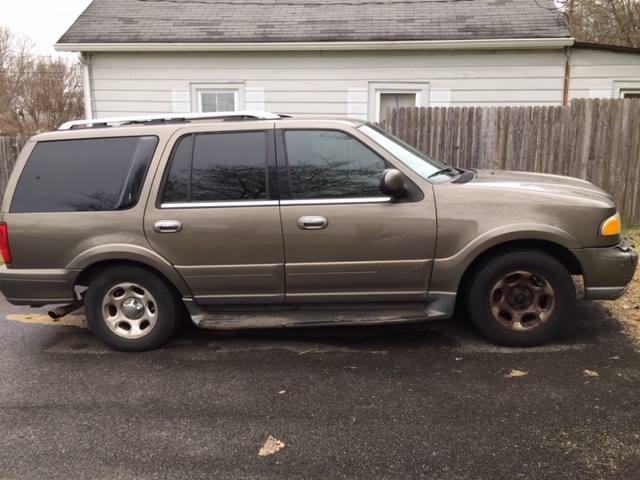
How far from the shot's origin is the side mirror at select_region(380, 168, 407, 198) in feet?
12.6

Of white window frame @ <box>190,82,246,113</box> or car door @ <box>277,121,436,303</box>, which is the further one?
white window frame @ <box>190,82,246,113</box>

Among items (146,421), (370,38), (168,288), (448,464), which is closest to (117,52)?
(370,38)

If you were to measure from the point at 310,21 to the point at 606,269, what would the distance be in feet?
26.2

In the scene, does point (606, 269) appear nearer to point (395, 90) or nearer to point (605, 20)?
point (395, 90)

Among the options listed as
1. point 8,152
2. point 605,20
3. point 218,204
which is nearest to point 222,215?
point 218,204

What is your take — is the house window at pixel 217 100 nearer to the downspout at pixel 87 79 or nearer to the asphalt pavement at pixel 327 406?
the downspout at pixel 87 79

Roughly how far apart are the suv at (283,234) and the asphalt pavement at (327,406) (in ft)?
1.06

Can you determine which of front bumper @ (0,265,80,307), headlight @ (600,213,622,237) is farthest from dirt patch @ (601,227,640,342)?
front bumper @ (0,265,80,307)

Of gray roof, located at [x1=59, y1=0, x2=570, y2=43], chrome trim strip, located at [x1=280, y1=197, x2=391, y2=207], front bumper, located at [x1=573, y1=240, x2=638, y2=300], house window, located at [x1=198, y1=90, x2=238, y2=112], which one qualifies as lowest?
front bumper, located at [x1=573, y1=240, x2=638, y2=300]

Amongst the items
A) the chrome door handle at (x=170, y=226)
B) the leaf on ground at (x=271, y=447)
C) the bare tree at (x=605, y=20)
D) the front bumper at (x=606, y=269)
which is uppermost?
the bare tree at (x=605, y=20)

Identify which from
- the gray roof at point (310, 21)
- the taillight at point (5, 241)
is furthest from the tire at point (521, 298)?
the gray roof at point (310, 21)

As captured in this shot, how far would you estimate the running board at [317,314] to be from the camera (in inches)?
162

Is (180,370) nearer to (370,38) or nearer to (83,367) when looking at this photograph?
(83,367)

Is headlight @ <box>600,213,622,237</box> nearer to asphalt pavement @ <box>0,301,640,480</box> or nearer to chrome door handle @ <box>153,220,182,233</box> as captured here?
asphalt pavement @ <box>0,301,640,480</box>
